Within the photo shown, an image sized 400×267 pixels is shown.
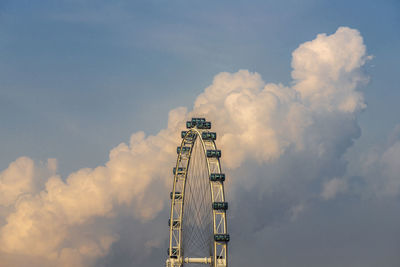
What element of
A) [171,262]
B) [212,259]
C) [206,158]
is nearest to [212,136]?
[206,158]

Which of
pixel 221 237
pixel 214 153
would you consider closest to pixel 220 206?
pixel 221 237

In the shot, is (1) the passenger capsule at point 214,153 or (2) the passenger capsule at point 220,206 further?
(1) the passenger capsule at point 214,153

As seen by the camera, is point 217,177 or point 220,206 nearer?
point 220,206

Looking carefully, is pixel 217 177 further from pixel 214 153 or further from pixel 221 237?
pixel 221 237

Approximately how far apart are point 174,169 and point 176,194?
798cm

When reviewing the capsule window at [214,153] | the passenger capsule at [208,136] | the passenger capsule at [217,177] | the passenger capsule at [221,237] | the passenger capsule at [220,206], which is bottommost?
the passenger capsule at [221,237]

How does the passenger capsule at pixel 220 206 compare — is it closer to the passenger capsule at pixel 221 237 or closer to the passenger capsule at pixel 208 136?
the passenger capsule at pixel 221 237

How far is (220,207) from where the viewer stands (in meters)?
148

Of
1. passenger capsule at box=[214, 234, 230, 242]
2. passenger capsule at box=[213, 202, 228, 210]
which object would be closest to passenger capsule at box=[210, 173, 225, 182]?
passenger capsule at box=[213, 202, 228, 210]

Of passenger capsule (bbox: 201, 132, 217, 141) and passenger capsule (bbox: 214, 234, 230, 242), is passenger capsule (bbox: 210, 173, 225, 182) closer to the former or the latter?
passenger capsule (bbox: 201, 132, 217, 141)

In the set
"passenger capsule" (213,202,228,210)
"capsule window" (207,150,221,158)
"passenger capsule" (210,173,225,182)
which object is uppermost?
"capsule window" (207,150,221,158)

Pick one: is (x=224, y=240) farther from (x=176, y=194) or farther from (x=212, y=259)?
(x=176, y=194)

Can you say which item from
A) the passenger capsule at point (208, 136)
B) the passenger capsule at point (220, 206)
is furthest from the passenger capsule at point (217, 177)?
the passenger capsule at point (208, 136)

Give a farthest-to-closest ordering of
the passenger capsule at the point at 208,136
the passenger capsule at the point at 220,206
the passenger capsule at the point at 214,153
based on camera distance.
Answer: the passenger capsule at the point at 208,136 < the passenger capsule at the point at 214,153 < the passenger capsule at the point at 220,206
